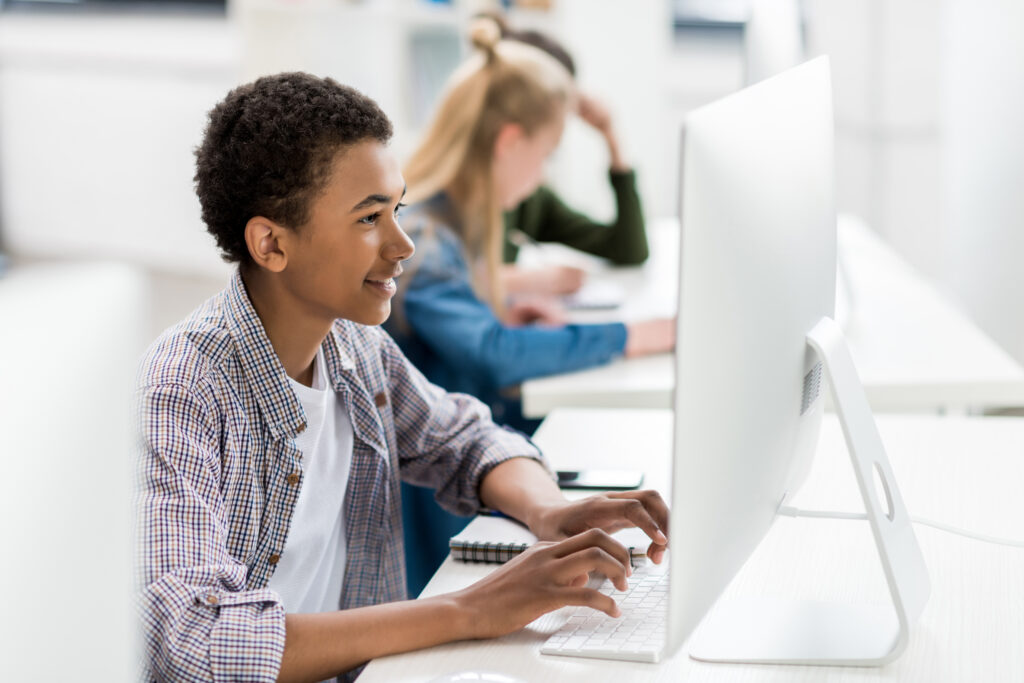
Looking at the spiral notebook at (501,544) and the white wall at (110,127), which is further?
the white wall at (110,127)

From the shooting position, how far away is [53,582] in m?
0.27

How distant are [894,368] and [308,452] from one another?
0.93 m

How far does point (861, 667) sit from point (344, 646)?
398mm

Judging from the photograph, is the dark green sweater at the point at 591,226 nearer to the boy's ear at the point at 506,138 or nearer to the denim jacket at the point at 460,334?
the boy's ear at the point at 506,138

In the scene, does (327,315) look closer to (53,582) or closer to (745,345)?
(745,345)

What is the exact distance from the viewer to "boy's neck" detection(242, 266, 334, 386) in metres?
1.06

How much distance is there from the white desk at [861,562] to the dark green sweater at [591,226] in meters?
0.96

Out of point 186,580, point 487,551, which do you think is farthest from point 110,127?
point 186,580

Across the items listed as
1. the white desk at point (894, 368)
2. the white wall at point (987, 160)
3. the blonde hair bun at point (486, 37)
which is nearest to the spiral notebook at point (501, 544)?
the white desk at point (894, 368)

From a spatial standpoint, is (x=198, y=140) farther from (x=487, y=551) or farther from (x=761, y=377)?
(x=761, y=377)

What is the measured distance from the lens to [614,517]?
1.04 metres

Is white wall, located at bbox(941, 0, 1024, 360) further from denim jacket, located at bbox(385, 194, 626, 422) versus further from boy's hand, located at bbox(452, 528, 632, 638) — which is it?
boy's hand, located at bbox(452, 528, 632, 638)

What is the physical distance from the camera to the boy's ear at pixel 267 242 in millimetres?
1014

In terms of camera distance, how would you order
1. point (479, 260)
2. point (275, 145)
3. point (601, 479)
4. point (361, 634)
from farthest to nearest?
point (479, 260)
point (601, 479)
point (275, 145)
point (361, 634)
